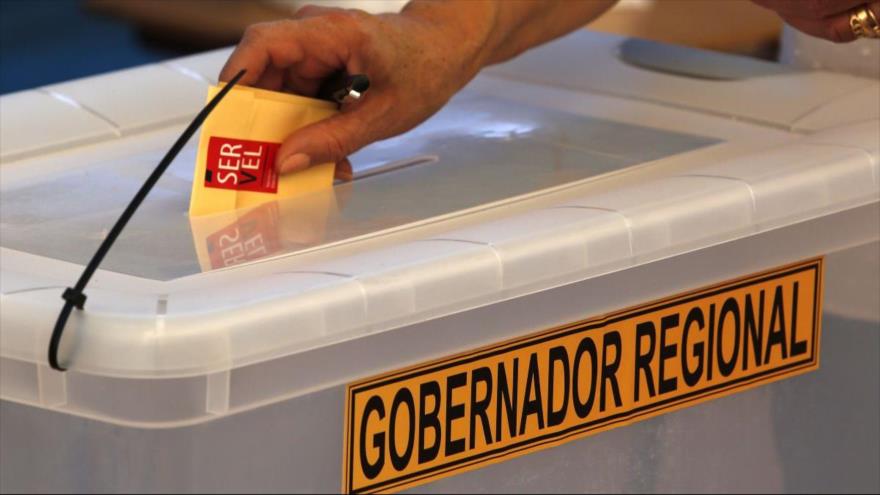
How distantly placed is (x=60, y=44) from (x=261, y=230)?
9.32ft

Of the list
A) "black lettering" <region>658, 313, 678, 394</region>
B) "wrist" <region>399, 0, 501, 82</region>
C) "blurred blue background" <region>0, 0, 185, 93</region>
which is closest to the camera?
"black lettering" <region>658, 313, 678, 394</region>

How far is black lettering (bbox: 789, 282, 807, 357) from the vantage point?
3.34 ft

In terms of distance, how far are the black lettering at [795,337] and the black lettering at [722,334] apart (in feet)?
0.17

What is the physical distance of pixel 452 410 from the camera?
0.86 m

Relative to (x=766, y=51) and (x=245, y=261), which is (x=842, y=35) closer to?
(x=245, y=261)

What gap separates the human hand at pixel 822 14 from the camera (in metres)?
1.16

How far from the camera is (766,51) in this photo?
126 inches

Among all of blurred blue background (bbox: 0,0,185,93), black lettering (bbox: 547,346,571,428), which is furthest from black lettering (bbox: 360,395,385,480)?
blurred blue background (bbox: 0,0,185,93)

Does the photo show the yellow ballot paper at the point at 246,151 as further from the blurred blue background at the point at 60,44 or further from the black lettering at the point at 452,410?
the blurred blue background at the point at 60,44

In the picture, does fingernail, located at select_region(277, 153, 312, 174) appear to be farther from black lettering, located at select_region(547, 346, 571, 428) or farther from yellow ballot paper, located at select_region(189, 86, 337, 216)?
black lettering, located at select_region(547, 346, 571, 428)

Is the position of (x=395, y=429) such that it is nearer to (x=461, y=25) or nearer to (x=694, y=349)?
(x=694, y=349)

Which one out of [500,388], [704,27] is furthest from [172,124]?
[704,27]

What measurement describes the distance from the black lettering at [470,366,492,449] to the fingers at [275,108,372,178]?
238 millimetres

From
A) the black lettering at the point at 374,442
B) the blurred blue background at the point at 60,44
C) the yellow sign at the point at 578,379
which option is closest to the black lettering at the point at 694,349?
the yellow sign at the point at 578,379
